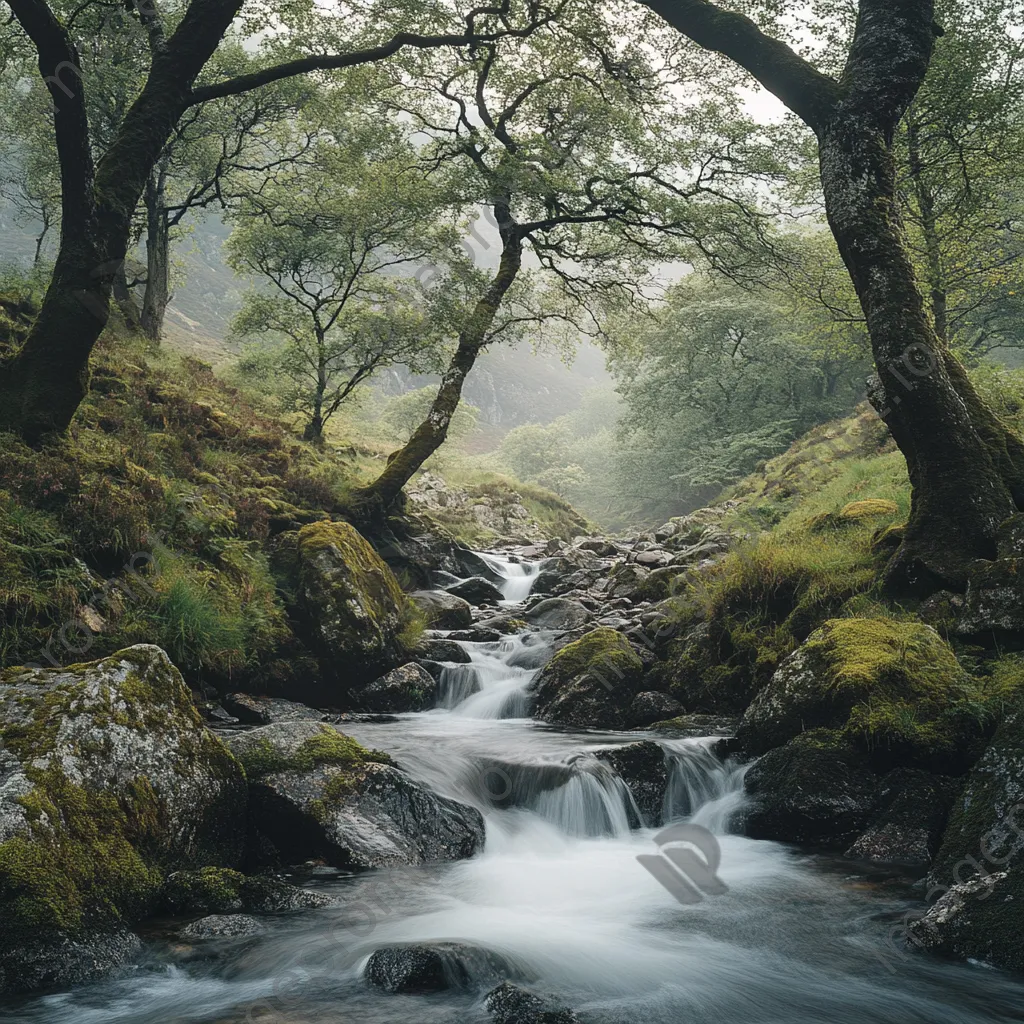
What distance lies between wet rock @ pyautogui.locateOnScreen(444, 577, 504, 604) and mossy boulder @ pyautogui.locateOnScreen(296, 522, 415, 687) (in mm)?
4589

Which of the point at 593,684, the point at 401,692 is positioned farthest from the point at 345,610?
the point at 593,684

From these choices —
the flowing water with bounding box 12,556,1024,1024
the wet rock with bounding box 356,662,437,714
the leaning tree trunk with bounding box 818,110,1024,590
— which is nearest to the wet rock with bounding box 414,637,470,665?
the wet rock with bounding box 356,662,437,714

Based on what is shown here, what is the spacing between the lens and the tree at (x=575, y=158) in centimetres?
1430

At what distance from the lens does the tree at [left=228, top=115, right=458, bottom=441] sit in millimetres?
16359

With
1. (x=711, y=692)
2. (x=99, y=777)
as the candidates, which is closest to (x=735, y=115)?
(x=711, y=692)

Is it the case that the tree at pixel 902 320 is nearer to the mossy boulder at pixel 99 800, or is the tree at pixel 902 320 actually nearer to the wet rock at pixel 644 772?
the wet rock at pixel 644 772

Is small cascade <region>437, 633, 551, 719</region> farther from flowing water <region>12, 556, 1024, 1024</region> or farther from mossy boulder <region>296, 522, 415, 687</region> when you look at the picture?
flowing water <region>12, 556, 1024, 1024</region>

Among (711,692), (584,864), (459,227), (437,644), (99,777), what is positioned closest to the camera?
(99,777)

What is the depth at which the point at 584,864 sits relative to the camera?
6.21 metres

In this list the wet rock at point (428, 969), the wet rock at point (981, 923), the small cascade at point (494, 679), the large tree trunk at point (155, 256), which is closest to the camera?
the wet rock at point (981, 923)

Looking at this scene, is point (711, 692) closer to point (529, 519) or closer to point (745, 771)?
point (745, 771)

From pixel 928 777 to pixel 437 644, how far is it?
809 cm

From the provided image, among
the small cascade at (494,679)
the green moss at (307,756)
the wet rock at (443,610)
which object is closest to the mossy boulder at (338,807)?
the green moss at (307,756)

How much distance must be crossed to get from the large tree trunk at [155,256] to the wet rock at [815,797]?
18.5 metres
